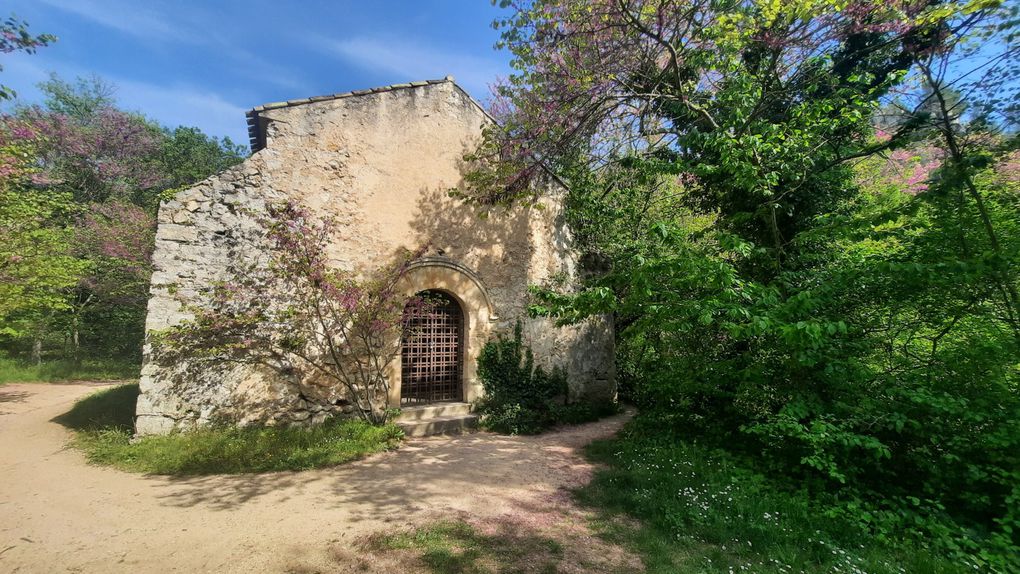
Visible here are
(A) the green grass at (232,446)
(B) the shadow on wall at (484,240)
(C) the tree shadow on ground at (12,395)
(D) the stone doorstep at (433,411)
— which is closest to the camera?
(A) the green grass at (232,446)

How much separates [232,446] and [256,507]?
1687mm

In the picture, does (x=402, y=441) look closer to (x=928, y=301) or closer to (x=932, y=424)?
(x=932, y=424)

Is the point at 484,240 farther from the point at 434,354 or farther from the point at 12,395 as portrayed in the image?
the point at 12,395

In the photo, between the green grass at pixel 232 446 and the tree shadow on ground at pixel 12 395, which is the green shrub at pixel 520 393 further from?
the tree shadow on ground at pixel 12 395

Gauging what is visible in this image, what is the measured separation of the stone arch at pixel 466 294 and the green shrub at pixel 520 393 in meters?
0.20

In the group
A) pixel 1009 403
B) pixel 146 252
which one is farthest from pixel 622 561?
pixel 146 252

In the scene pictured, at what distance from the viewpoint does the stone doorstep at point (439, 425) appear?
6.73 meters

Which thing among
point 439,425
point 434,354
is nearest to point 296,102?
point 434,354

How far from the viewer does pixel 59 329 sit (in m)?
14.7

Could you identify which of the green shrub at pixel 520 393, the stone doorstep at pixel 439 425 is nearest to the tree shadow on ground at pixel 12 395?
the stone doorstep at pixel 439 425

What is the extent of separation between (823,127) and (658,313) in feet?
11.6

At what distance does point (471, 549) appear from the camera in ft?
10.6

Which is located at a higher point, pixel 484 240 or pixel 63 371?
pixel 484 240

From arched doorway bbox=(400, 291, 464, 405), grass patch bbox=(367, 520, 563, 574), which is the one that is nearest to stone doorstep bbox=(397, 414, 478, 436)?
arched doorway bbox=(400, 291, 464, 405)
